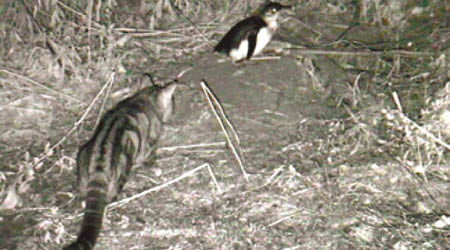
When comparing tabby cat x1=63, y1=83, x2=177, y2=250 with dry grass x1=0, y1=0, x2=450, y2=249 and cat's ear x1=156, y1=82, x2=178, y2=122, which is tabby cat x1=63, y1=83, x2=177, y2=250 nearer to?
cat's ear x1=156, y1=82, x2=178, y2=122

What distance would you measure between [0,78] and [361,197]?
3.54 meters

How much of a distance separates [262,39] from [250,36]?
25cm

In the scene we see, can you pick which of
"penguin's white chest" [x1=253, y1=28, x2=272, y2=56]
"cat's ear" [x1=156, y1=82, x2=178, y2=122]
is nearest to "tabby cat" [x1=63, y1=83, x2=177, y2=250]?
"cat's ear" [x1=156, y1=82, x2=178, y2=122]

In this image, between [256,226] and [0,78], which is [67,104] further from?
[256,226]

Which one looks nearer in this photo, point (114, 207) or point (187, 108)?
point (114, 207)

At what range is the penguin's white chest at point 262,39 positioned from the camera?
5.03 m

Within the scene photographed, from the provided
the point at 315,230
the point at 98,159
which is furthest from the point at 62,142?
the point at 315,230

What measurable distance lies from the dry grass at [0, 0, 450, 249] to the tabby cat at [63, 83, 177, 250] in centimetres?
17

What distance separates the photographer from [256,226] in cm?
Answer: 362

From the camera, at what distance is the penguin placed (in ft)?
15.8

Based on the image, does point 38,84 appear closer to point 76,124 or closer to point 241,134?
point 76,124

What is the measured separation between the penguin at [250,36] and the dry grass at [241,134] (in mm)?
413

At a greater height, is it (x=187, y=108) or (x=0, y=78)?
(x=0, y=78)

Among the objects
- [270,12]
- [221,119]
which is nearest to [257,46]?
[270,12]
